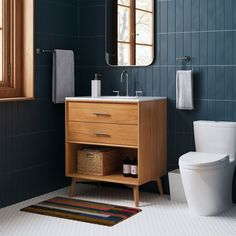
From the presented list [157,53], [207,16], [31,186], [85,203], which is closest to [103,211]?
[85,203]

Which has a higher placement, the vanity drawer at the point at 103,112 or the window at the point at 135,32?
the window at the point at 135,32

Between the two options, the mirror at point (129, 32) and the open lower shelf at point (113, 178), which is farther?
the mirror at point (129, 32)

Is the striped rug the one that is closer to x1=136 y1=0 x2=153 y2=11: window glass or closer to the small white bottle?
the small white bottle

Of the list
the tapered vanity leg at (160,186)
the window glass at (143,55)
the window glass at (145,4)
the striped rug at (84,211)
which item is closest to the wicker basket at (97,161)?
the striped rug at (84,211)

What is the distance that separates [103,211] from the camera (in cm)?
377

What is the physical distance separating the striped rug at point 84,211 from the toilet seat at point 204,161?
55 centimetres

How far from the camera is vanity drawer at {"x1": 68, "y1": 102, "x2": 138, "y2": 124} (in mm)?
3881

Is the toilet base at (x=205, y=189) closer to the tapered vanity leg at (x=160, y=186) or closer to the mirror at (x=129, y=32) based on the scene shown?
the tapered vanity leg at (x=160, y=186)

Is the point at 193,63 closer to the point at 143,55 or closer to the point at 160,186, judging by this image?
the point at 143,55

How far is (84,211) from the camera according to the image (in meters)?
3.77

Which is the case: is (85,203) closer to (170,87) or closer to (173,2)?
(170,87)

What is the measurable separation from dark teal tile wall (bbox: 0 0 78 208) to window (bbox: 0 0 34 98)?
7cm

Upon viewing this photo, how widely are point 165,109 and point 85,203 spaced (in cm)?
103

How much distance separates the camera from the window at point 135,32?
4262 mm
